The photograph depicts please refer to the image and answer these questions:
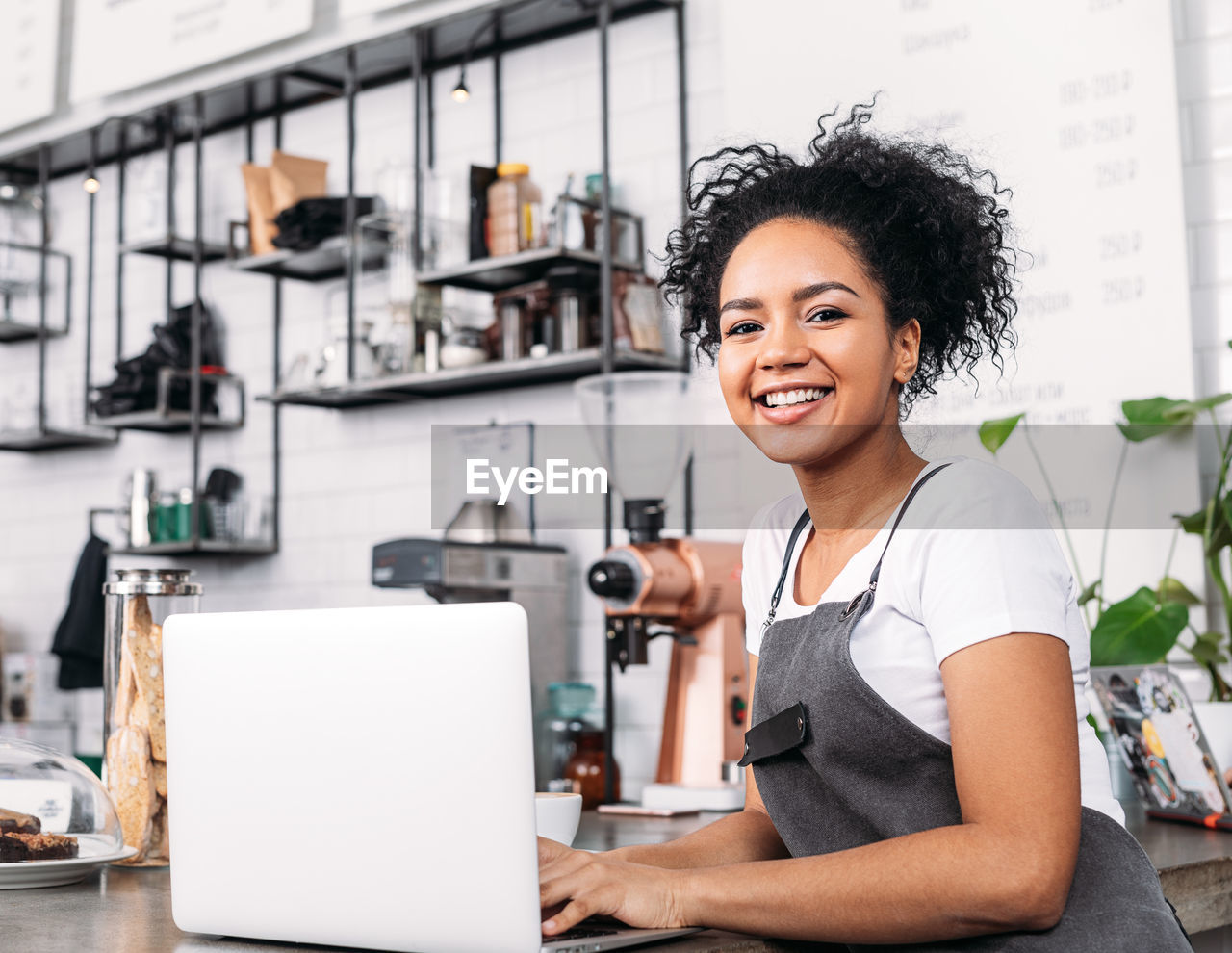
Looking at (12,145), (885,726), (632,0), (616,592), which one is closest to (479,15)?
(632,0)

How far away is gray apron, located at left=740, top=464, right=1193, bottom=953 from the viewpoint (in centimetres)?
107

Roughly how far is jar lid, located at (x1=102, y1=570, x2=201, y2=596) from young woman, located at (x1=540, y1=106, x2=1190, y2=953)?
67 centimetres

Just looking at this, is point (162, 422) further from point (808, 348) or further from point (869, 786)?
point (869, 786)

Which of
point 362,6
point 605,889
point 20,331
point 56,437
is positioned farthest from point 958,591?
point 20,331

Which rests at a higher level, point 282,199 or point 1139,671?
point 282,199

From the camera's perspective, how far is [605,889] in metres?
1.08

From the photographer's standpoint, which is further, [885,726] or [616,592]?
[616,592]

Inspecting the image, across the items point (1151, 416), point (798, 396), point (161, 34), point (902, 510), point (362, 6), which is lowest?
point (902, 510)

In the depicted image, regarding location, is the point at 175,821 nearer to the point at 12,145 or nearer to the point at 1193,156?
the point at 1193,156

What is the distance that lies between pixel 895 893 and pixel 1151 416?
1680 mm

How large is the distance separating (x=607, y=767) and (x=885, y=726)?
199cm

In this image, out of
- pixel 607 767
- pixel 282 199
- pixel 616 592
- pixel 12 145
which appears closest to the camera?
pixel 616 592

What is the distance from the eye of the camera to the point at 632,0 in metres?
3.44

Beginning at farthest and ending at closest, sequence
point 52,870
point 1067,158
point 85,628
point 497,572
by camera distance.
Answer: point 85,628 → point 497,572 → point 1067,158 → point 52,870
